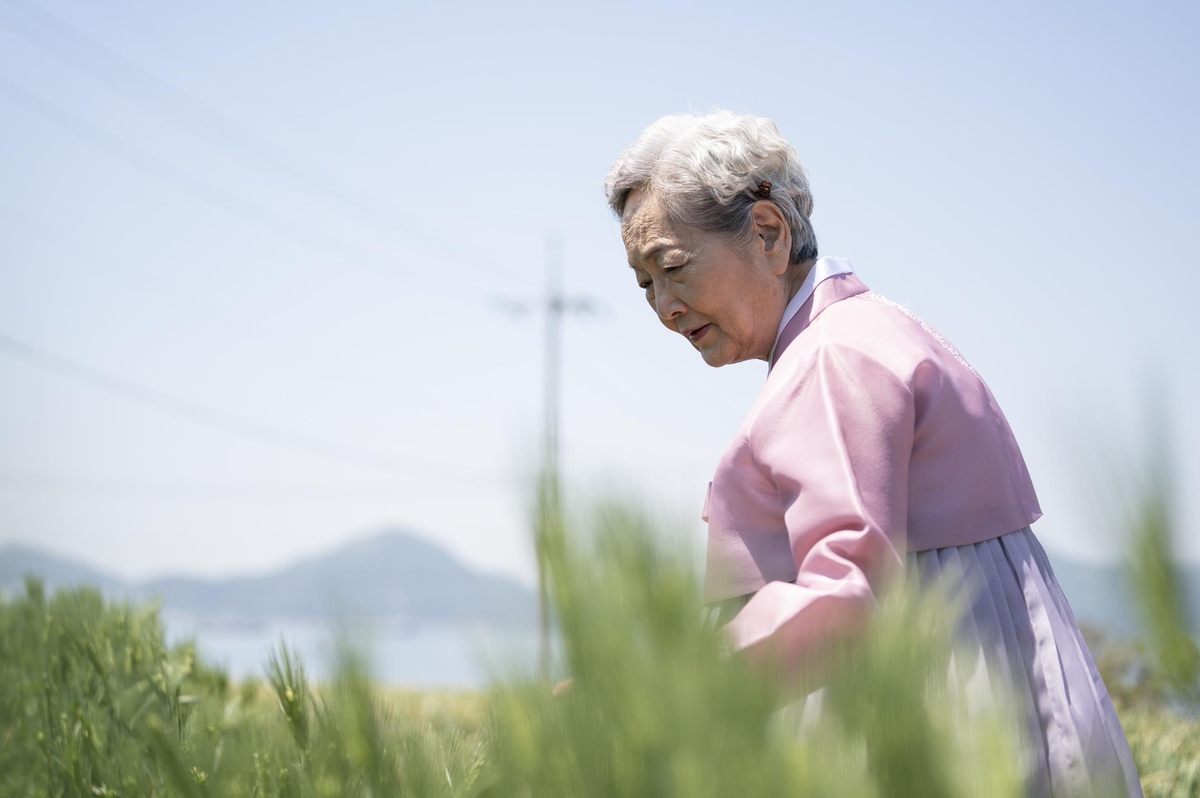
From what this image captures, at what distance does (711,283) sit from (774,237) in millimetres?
157

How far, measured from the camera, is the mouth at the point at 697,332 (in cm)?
210

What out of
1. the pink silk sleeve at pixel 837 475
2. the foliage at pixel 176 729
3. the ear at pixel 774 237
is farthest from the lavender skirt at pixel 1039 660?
the foliage at pixel 176 729

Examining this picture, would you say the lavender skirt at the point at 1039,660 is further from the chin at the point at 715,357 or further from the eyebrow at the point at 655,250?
the eyebrow at the point at 655,250

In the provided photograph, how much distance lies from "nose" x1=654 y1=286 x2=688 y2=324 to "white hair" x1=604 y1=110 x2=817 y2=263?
16 centimetres

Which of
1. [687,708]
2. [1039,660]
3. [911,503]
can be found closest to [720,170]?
[911,503]

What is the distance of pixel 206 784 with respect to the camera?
147 centimetres

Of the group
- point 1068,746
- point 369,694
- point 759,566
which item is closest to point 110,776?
point 369,694

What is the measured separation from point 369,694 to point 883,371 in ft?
2.81

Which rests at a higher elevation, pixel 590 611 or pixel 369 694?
pixel 590 611

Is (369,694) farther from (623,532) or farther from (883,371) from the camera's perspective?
(883,371)

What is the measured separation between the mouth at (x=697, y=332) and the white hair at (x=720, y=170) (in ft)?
0.67

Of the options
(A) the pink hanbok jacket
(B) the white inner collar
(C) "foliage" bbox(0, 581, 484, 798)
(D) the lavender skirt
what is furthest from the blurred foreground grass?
(B) the white inner collar

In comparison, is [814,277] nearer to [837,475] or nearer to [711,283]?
[711,283]

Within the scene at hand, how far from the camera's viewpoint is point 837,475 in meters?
1.41
